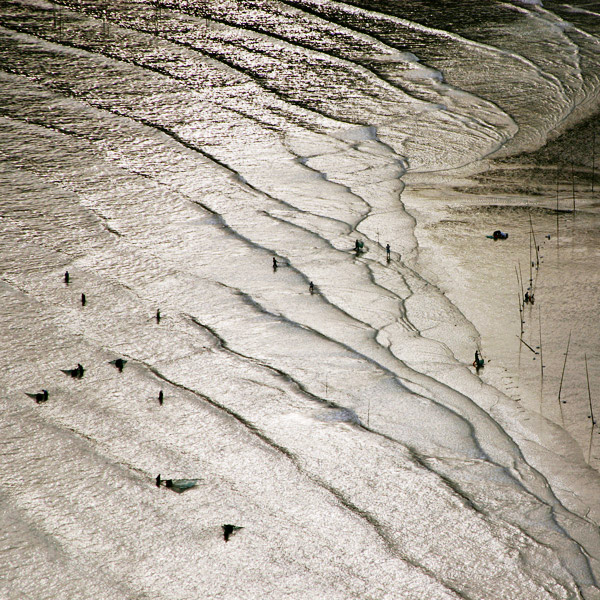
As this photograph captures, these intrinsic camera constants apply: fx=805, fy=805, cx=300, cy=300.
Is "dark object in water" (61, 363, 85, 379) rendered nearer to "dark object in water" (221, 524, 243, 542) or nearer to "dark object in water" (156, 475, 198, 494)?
"dark object in water" (156, 475, 198, 494)

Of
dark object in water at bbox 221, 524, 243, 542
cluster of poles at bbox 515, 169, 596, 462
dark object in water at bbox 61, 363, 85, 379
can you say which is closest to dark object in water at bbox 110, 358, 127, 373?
dark object in water at bbox 61, 363, 85, 379

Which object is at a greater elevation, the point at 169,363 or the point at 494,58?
the point at 494,58

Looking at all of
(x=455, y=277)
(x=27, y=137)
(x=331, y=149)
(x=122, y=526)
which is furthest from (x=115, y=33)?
(x=122, y=526)

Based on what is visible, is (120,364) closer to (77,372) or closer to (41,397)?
(77,372)

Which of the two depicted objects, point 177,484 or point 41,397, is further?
point 41,397

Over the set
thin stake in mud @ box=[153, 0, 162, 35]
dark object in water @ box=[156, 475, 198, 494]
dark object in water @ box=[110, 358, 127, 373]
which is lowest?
dark object in water @ box=[110, 358, 127, 373]

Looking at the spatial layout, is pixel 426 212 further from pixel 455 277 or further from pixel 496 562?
pixel 496 562

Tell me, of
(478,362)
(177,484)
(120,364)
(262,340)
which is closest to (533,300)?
(478,362)

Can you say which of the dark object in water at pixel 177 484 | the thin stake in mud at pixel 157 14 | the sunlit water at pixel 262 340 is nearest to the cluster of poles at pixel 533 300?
the sunlit water at pixel 262 340
